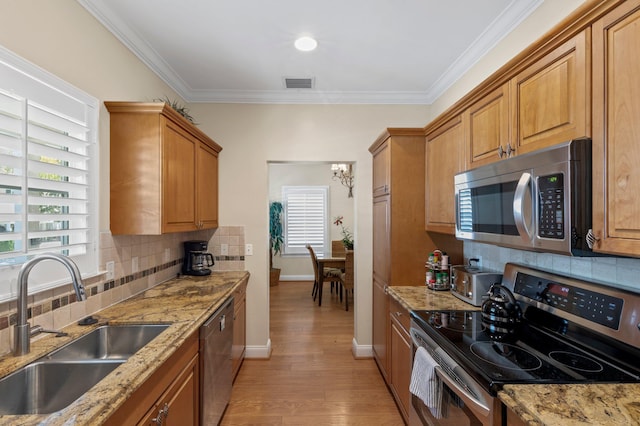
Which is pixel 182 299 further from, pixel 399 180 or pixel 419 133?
pixel 419 133

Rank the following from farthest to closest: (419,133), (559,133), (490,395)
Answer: (419,133) < (559,133) < (490,395)

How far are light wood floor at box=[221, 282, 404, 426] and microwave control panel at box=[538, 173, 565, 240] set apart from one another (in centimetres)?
181

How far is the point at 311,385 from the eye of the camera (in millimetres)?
2783

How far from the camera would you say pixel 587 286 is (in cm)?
140

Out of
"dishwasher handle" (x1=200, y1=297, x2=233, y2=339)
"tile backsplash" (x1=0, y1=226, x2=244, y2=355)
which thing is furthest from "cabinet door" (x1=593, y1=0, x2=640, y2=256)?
"tile backsplash" (x1=0, y1=226, x2=244, y2=355)

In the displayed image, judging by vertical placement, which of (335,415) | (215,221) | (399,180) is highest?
(399,180)

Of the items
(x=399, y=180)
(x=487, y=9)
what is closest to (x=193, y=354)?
(x=399, y=180)

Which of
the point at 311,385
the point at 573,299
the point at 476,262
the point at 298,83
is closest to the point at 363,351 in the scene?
the point at 311,385

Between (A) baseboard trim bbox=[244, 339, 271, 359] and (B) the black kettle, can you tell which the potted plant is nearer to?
(A) baseboard trim bbox=[244, 339, 271, 359]

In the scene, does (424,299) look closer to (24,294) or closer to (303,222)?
(24,294)

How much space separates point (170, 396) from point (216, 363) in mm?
659

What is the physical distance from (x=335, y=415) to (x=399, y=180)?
188cm

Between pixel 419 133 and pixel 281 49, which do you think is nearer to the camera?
pixel 281 49

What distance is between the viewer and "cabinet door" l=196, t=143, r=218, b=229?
108 inches
